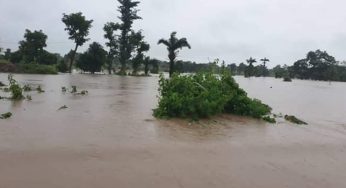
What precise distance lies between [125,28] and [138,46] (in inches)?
115

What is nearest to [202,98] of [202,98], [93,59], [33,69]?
[202,98]

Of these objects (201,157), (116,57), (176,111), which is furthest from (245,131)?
(116,57)

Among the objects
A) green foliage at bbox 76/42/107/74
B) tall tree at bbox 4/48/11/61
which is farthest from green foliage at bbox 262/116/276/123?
tall tree at bbox 4/48/11/61

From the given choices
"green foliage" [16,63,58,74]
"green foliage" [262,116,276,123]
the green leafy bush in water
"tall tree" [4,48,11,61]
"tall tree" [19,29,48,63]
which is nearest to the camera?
the green leafy bush in water

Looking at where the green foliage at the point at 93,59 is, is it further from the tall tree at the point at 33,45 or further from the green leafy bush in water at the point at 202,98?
the green leafy bush in water at the point at 202,98

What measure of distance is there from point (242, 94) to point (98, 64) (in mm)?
43523

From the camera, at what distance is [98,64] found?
177 ft

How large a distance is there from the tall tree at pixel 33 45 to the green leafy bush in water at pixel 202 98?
43197 millimetres

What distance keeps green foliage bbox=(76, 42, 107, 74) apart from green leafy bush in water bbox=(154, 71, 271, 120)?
1664 inches

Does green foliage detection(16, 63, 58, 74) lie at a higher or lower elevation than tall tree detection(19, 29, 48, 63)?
lower

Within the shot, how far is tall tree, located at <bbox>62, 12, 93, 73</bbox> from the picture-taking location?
5119cm

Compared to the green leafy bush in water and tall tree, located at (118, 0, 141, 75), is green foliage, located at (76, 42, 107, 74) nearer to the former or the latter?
tall tree, located at (118, 0, 141, 75)

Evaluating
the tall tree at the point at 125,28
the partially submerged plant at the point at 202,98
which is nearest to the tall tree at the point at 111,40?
the tall tree at the point at 125,28

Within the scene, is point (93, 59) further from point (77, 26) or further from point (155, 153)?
point (155, 153)
